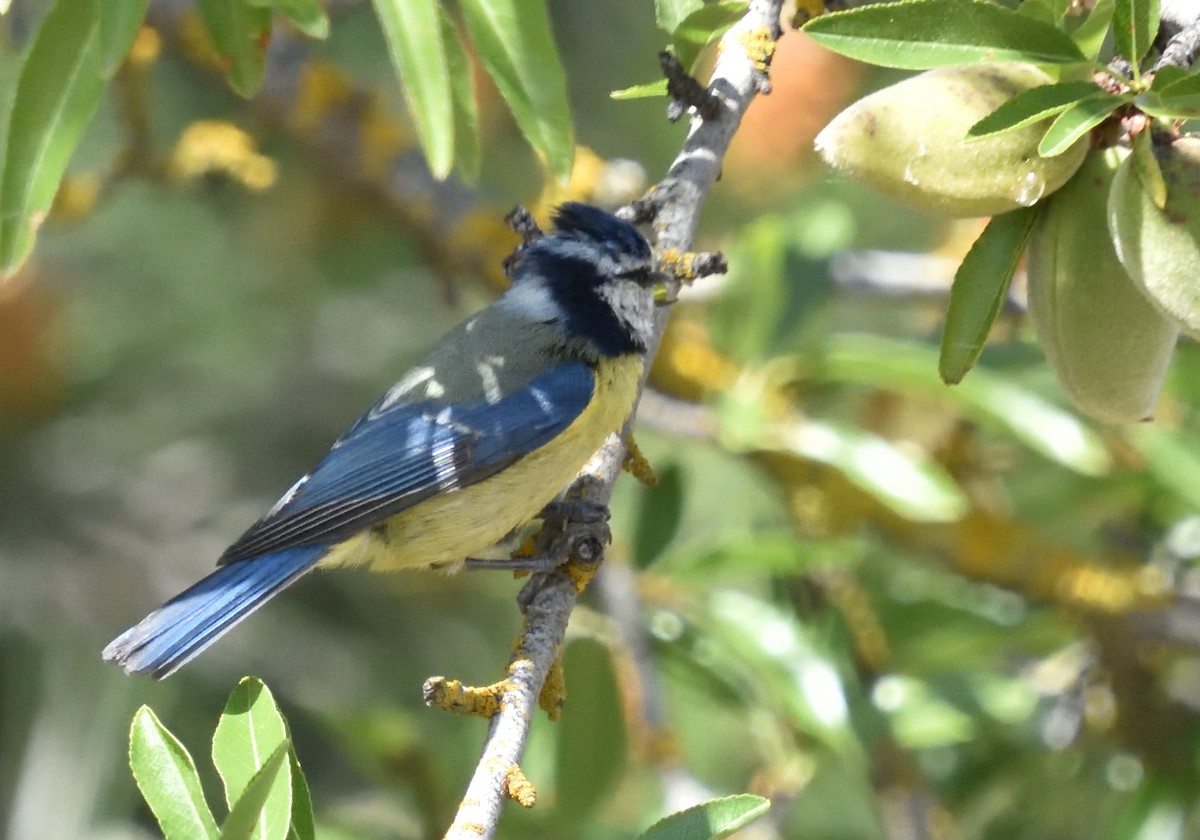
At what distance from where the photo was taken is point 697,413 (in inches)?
114

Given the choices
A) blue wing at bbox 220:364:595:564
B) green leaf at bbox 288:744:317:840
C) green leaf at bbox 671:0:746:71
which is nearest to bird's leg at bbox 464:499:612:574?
blue wing at bbox 220:364:595:564

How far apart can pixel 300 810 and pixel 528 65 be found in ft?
2.99

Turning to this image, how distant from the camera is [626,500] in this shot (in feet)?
12.9

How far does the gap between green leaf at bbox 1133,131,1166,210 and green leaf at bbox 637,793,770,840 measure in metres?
0.70

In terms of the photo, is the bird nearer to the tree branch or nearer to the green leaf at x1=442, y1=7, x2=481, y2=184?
the tree branch

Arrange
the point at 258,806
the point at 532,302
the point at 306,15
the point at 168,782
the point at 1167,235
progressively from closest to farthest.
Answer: the point at 258,806
the point at 1167,235
the point at 168,782
the point at 306,15
the point at 532,302

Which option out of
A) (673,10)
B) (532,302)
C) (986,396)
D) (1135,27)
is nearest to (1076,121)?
(1135,27)

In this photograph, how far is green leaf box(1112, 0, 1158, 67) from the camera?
1438 millimetres

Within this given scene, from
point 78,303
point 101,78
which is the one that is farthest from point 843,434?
point 78,303

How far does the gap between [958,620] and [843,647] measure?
282 millimetres

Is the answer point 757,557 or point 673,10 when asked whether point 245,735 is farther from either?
point 757,557

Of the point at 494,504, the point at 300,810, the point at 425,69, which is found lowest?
the point at 494,504

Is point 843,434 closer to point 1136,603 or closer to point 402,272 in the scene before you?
point 1136,603

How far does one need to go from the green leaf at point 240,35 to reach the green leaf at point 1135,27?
1.09 meters
